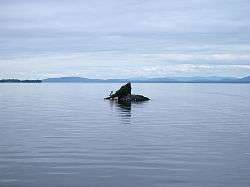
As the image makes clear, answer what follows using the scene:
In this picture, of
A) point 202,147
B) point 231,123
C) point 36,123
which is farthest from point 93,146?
point 231,123

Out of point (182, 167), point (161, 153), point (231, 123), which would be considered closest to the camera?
point (182, 167)

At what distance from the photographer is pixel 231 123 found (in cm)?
5091

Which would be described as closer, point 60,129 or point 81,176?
point 81,176

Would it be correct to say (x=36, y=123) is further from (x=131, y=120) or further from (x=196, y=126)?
(x=196, y=126)

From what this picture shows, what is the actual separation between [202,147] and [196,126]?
1516cm

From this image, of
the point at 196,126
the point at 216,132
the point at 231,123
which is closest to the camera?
the point at 216,132

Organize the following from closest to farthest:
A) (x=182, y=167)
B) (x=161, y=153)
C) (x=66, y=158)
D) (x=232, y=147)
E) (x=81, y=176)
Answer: (x=81, y=176), (x=182, y=167), (x=66, y=158), (x=161, y=153), (x=232, y=147)

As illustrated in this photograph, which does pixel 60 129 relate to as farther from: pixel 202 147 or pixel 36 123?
pixel 202 147

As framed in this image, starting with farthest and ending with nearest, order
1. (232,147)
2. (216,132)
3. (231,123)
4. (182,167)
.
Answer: (231,123) < (216,132) < (232,147) < (182,167)

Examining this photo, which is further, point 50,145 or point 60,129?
point 60,129

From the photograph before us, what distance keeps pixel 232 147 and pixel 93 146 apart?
11.0m

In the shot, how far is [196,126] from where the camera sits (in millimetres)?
47438

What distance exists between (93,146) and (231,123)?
79.3ft

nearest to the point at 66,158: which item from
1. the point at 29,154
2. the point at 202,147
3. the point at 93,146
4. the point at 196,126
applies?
the point at 29,154
